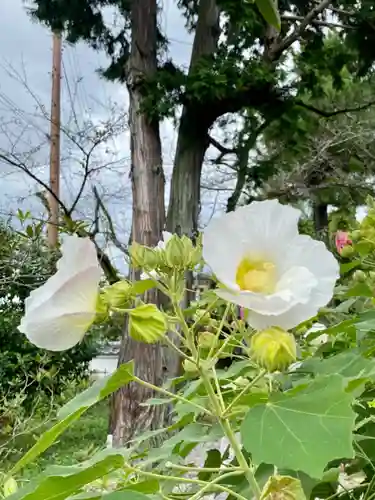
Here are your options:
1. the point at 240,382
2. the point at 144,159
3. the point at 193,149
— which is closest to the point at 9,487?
the point at 240,382

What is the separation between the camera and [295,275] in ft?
1.13

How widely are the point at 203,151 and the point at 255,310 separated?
372cm

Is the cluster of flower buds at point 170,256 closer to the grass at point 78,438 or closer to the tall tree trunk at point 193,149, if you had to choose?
the grass at point 78,438

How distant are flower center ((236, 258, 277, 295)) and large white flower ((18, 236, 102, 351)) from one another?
8 centimetres

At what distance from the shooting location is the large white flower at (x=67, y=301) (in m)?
0.35

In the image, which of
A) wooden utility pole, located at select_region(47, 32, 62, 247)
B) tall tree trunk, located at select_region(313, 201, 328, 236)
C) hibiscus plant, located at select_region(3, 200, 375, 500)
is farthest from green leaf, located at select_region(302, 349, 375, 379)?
tall tree trunk, located at select_region(313, 201, 328, 236)

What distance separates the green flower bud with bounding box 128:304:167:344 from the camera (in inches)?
14.3

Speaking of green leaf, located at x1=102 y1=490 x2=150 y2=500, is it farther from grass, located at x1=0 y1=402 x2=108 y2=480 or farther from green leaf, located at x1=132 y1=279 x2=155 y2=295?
grass, located at x1=0 y1=402 x2=108 y2=480

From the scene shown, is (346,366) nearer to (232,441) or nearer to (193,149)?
(232,441)

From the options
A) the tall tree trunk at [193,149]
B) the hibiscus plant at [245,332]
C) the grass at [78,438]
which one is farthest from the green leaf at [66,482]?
the tall tree trunk at [193,149]

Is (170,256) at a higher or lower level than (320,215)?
lower

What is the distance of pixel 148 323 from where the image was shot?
0.36 metres

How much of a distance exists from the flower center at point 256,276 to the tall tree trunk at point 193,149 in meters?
3.39

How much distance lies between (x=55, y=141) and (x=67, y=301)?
15.9ft
